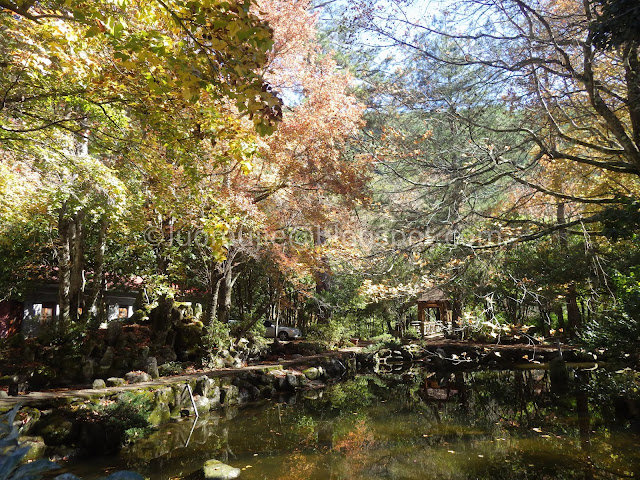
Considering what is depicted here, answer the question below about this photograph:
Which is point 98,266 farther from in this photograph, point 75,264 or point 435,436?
point 435,436

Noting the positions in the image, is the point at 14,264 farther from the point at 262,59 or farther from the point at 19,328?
the point at 262,59

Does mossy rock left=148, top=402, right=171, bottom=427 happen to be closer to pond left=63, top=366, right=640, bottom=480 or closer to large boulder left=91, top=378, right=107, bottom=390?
pond left=63, top=366, right=640, bottom=480

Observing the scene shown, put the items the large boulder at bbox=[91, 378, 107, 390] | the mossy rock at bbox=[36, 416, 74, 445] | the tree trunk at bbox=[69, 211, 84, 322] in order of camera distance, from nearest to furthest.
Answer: the mossy rock at bbox=[36, 416, 74, 445] < the large boulder at bbox=[91, 378, 107, 390] < the tree trunk at bbox=[69, 211, 84, 322]

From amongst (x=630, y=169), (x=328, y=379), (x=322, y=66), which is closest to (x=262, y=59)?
(x=630, y=169)

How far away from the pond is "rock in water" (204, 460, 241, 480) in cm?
18

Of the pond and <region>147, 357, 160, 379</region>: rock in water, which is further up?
<region>147, 357, 160, 379</region>: rock in water

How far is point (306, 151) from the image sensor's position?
10430mm

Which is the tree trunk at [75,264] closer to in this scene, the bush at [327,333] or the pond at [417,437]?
the pond at [417,437]

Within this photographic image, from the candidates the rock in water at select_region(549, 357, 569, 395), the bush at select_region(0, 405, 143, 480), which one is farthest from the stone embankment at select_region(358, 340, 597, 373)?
the bush at select_region(0, 405, 143, 480)

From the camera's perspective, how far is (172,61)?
2488 millimetres

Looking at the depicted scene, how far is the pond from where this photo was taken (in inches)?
212

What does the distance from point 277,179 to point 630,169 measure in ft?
23.6

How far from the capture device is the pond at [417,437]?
5.39m

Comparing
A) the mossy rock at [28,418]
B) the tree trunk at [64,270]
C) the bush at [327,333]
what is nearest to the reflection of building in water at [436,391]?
the bush at [327,333]
